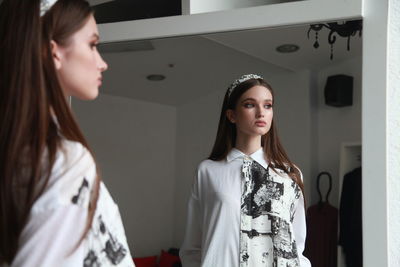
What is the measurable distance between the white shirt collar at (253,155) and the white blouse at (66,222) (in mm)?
911

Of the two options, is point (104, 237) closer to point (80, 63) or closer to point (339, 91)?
point (80, 63)

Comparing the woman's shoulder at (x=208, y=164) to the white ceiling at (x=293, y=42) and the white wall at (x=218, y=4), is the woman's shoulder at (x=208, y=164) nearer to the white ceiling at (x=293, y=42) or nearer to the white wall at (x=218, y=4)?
the white ceiling at (x=293, y=42)

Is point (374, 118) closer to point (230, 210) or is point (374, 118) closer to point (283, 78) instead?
point (283, 78)

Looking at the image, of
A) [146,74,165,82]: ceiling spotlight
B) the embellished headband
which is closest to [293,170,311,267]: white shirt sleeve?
the embellished headband

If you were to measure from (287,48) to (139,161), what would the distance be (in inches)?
28.2

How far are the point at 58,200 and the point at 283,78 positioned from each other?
1.19 meters

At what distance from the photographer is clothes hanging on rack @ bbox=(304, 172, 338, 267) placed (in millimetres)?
1668

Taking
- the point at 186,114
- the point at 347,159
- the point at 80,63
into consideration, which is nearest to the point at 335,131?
the point at 347,159

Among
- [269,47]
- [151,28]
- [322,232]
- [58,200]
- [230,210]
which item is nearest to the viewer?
[58,200]

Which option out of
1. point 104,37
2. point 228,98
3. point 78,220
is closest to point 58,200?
point 78,220

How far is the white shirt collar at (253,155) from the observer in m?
1.65

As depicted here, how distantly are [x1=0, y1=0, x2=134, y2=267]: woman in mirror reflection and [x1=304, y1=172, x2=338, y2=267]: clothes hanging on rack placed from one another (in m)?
0.96

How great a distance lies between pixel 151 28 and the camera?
1983 millimetres

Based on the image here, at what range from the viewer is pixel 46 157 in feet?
2.46
